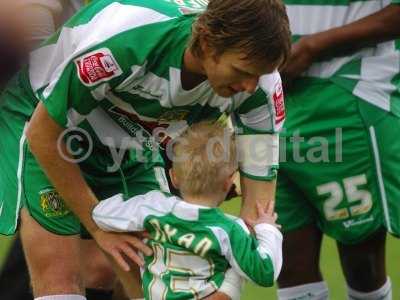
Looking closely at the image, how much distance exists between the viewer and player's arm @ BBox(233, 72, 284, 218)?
295 cm

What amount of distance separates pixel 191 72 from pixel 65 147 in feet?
1.32

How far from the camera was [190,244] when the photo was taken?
9.18ft

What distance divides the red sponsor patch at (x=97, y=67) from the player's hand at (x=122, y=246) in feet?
1.45

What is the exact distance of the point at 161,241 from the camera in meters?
2.86

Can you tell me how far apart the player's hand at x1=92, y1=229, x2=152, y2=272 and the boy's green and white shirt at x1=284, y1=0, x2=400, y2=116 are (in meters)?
1.02

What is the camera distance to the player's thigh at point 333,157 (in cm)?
362

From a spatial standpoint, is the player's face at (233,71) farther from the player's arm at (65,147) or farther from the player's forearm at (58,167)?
the player's forearm at (58,167)

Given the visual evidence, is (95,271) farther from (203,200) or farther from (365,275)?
(365,275)

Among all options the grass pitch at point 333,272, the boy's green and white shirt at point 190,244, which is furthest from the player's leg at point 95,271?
the grass pitch at point 333,272

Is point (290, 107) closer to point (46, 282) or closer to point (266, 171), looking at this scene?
point (266, 171)

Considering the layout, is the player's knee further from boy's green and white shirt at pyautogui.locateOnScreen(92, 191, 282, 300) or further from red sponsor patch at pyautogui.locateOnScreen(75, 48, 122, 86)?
red sponsor patch at pyautogui.locateOnScreen(75, 48, 122, 86)

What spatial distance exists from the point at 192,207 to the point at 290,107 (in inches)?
38.5

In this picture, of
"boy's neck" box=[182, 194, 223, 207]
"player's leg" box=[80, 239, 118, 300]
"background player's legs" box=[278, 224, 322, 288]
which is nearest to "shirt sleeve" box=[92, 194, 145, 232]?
"boy's neck" box=[182, 194, 223, 207]

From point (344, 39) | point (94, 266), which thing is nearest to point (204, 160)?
point (94, 266)
